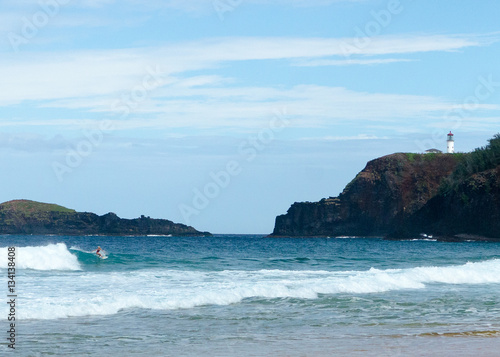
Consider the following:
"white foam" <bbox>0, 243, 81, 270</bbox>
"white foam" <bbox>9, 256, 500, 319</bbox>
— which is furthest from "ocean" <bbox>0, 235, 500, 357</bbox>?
"white foam" <bbox>0, 243, 81, 270</bbox>

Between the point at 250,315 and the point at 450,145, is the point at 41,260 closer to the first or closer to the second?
the point at 250,315

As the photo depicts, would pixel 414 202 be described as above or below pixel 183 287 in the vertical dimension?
above

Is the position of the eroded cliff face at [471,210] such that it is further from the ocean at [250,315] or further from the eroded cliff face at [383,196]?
the ocean at [250,315]

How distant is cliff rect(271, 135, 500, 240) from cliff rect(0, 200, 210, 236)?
38885 mm

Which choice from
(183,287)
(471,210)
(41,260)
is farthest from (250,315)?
(471,210)

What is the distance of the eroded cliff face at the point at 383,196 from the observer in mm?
126250

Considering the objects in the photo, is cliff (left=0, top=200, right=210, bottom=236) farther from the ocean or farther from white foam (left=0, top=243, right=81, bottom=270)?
the ocean

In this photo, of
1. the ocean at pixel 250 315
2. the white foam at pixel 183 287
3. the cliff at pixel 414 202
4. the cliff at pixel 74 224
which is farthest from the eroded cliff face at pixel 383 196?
the ocean at pixel 250 315

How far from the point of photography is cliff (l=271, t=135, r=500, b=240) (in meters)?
104

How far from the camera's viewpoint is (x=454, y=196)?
108250mm

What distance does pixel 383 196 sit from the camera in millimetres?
128750

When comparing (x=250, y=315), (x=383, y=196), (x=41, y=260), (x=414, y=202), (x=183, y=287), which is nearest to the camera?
(x=250, y=315)

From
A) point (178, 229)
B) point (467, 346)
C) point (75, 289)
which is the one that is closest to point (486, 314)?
point (467, 346)

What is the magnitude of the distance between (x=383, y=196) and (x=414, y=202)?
707cm
